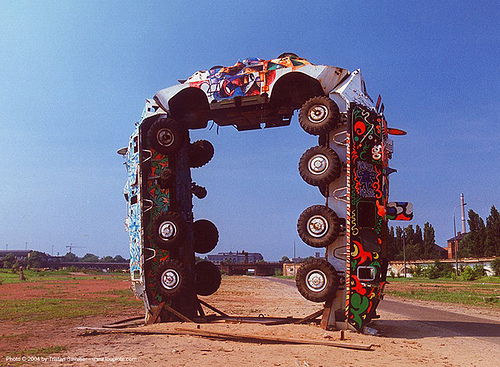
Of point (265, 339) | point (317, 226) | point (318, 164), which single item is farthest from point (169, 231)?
point (318, 164)

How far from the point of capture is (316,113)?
1584 centimetres

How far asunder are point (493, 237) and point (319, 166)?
90.7 meters

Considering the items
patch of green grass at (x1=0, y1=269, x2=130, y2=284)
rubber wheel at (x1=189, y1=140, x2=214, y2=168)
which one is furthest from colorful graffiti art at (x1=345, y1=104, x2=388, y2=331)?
patch of green grass at (x1=0, y1=269, x2=130, y2=284)

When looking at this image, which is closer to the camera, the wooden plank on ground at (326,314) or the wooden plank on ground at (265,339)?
the wooden plank on ground at (265,339)

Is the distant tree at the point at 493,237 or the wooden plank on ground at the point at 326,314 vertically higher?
the distant tree at the point at 493,237

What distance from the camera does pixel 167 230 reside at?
1745 centimetres

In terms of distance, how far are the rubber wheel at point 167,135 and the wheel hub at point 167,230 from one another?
2.60m

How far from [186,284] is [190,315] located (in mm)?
1686

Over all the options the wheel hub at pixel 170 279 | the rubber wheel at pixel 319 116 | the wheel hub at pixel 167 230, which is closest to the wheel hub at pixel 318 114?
the rubber wheel at pixel 319 116

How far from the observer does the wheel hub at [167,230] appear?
57.1ft

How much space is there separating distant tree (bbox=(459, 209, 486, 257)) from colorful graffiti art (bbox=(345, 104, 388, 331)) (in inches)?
3661

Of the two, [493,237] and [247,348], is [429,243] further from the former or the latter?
[247,348]

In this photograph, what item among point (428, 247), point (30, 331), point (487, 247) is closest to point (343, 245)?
point (30, 331)

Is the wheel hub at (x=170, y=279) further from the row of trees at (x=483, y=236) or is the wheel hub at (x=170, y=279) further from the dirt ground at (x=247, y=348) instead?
the row of trees at (x=483, y=236)
